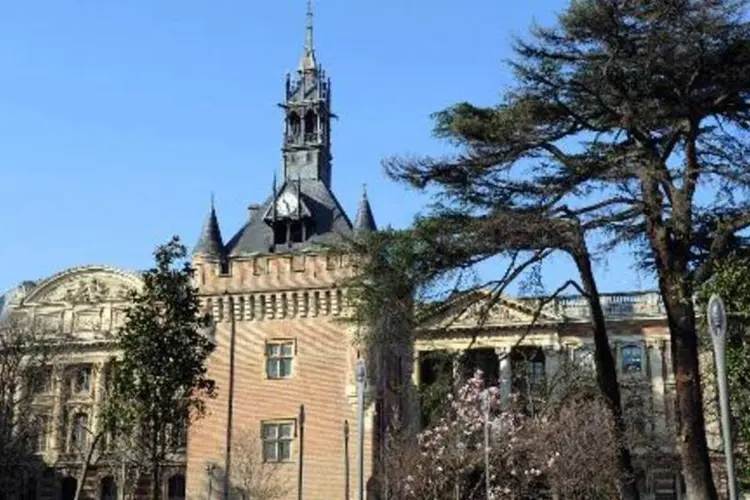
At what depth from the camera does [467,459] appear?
32.8m

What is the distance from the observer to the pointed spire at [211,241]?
4216cm

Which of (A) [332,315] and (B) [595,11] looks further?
A: (A) [332,315]

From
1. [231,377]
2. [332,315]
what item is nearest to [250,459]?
[231,377]

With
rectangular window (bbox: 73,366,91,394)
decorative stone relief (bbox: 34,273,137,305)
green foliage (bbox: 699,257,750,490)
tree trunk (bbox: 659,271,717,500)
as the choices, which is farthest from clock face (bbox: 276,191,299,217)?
tree trunk (bbox: 659,271,717,500)

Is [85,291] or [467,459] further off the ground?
[85,291]

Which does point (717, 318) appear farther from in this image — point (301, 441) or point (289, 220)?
point (289, 220)

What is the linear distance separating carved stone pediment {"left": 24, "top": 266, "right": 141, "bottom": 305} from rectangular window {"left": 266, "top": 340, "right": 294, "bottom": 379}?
1681cm

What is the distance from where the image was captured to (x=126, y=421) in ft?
77.9

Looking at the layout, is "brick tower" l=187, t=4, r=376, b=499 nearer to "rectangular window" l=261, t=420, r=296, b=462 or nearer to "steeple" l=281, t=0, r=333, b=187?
"rectangular window" l=261, t=420, r=296, b=462

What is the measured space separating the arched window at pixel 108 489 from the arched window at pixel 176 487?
3.04 meters

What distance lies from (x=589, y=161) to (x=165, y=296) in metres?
10.8

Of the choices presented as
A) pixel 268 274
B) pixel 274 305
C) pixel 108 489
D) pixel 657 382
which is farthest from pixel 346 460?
pixel 108 489

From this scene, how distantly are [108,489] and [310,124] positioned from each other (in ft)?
65.6

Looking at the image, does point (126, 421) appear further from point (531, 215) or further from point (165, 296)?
point (531, 215)
